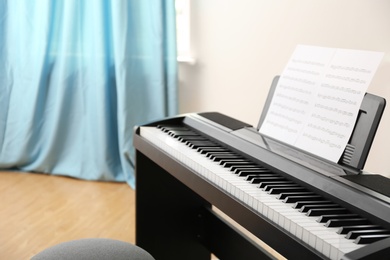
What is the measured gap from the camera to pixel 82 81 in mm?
3465

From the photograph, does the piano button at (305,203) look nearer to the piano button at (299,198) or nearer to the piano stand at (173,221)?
the piano button at (299,198)

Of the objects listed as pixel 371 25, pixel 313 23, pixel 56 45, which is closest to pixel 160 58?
pixel 56 45

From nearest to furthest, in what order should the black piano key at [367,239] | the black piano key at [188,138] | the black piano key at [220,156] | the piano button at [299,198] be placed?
the black piano key at [367,239] → the piano button at [299,198] → the black piano key at [220,156] → the black piano key at [188,138]

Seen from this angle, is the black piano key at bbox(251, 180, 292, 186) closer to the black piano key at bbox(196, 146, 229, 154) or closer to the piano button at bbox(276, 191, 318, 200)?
the piano button at bbox(276, 191, 318, 200)

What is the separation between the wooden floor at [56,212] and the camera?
105 inches

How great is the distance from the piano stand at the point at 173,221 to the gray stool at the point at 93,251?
0.32m

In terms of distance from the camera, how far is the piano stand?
1.93 m

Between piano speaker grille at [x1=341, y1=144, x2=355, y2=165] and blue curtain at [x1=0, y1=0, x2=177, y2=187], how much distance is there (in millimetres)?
1914


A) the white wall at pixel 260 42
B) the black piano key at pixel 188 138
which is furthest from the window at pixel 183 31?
the black piano key at pixel 188 138

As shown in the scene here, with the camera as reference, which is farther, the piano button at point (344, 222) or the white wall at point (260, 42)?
the white wall at point (260, 42)

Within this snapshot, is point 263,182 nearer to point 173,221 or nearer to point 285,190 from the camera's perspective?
point 285,190

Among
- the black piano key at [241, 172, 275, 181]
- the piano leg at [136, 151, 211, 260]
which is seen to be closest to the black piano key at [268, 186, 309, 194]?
the black piano key at [241, 172, 275, 181]

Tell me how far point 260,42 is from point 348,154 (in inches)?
57.0

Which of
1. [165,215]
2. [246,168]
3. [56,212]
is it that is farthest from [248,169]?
[56,212]
